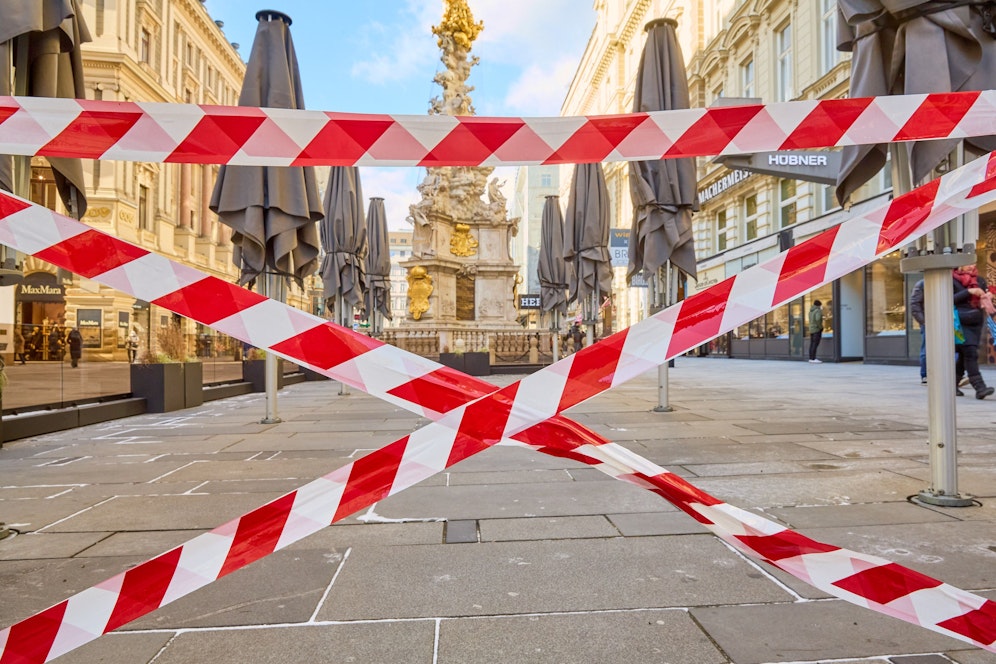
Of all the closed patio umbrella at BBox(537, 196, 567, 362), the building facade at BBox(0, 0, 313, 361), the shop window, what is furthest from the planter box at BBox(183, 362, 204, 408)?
the shop window

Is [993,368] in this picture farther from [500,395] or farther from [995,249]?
[500,395]

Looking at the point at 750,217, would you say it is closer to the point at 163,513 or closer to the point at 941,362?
the point at 941,362

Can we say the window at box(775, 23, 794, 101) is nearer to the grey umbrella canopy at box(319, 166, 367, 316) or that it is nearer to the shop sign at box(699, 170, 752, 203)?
the shop sign at box(699, 170, 752, 203)

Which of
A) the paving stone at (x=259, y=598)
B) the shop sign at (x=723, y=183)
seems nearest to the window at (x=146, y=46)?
the shop sign at (x=723, y=183)

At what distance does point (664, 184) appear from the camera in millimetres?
6512

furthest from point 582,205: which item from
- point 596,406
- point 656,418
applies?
point 656,418

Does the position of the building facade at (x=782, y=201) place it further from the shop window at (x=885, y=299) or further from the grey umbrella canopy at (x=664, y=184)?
the grey umbrella canopy at (x=664, y=184)

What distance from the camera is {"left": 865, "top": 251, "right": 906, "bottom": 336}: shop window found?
15.7m

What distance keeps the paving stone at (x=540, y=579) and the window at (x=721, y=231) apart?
26.8 m

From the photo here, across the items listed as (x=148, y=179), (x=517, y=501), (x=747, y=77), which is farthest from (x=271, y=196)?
(x=148, y=179)

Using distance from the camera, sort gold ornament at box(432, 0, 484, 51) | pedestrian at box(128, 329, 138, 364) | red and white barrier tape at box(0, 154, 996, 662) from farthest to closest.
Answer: gold ornament at box(432, 0, 484, 51)
pedestrian at box(128, 329, 138, 364)
red and white barrier tape at box(0, 154, 996, 662)

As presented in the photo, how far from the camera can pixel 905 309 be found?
15.3 metres

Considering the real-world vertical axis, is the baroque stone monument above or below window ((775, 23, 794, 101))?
below

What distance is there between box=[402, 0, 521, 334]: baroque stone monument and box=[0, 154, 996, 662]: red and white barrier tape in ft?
63.1
